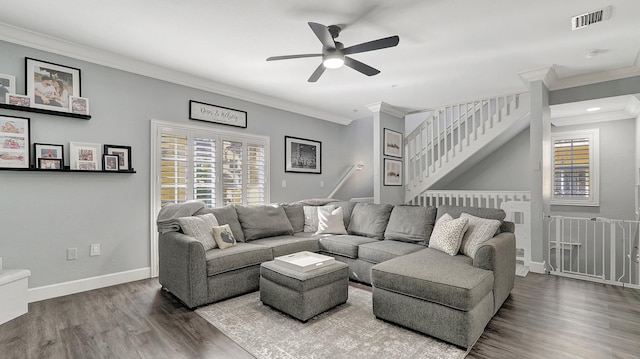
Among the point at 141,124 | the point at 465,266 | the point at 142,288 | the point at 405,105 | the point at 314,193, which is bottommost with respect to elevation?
the point at 142,288

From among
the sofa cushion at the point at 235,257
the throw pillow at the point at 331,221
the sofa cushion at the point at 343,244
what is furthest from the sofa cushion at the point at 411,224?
the sofa cushion at the point at 235,257

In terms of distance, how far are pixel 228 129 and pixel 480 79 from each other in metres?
3.64

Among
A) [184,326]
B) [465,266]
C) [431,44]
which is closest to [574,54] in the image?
[431,44]

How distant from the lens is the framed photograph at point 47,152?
2.90m

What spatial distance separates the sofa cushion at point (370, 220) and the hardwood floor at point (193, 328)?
153 centimetres

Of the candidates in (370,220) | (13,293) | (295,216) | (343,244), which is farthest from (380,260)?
(13,293)

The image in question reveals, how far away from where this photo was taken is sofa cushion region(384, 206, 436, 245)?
340 cm

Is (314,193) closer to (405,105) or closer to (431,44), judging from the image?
(405,105)

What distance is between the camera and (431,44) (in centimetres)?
306

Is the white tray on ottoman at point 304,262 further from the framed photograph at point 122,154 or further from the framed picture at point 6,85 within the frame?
the framed picture at point 6,85

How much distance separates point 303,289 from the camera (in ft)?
7.95

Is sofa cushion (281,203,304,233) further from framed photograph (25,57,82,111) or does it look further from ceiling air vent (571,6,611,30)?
ceiling air vent (571,6,611,30)

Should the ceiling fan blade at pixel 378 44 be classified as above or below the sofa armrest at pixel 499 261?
above

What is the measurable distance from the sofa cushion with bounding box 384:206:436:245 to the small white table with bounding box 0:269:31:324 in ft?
11.9
